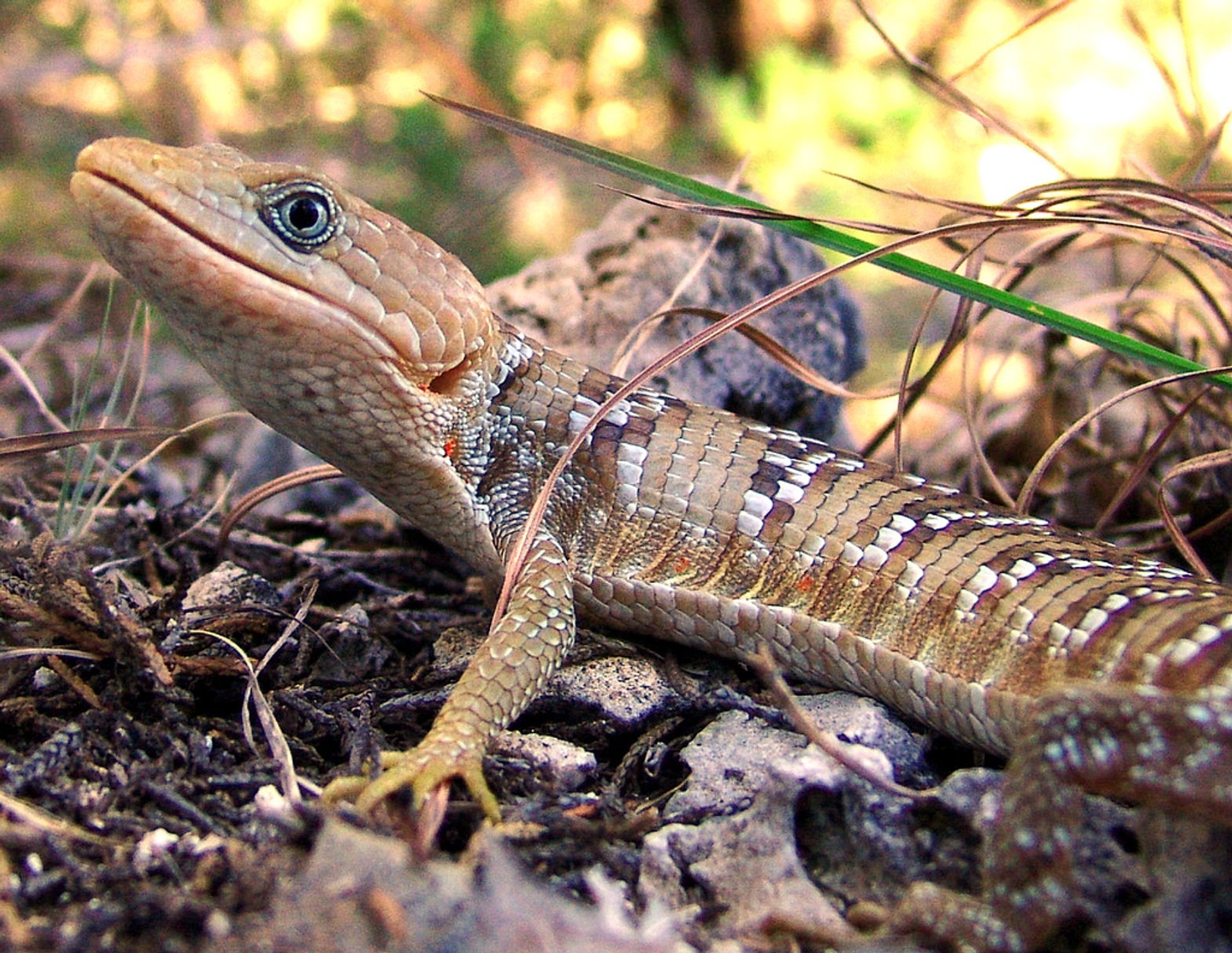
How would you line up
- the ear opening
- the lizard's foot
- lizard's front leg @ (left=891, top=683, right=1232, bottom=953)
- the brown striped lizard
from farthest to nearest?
the ear opening → the lizard's foot → the brown striped lizard → lizard's front leg @ (left=891, top=683, right=1232, bottom=953)

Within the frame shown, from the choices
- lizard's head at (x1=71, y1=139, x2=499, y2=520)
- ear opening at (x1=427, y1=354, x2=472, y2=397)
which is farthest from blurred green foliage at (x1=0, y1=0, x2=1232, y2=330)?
lizard's head at (x1=71, y1=139, x2=499, y2=520)

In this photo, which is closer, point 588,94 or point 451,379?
point 451,379

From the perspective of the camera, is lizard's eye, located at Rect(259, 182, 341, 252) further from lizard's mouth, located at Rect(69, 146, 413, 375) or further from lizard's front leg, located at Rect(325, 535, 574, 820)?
lizard's front leg, located at Rect(325, 535, 574, 820)

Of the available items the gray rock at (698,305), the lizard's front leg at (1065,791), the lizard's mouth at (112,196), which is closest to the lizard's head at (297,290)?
the lizard's mouth at (112,196)

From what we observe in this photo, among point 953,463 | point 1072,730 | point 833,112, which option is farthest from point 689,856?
point 833,112

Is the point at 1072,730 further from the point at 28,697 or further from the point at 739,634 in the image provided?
the point at 28,697

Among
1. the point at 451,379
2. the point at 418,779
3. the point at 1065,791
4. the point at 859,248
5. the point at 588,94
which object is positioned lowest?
the point at 418,779

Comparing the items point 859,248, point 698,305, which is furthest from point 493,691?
point 698,305

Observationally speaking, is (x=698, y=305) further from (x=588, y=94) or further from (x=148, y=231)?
(x=588, y=94)

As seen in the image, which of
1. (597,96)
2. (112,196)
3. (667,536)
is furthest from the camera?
(597,96)
